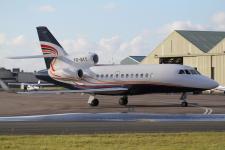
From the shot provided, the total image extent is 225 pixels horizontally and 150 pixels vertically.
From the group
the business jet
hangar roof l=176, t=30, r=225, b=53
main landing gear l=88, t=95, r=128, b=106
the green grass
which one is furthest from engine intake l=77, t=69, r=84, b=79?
hangar roof l=176, t=30, r=225, b=53

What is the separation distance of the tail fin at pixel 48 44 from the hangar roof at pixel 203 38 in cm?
3770

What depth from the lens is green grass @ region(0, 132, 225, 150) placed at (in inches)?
601

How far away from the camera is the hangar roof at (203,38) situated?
8047 centimetres

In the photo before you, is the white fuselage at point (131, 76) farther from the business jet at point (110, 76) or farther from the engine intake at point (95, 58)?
the engine intake at point (95, 58)

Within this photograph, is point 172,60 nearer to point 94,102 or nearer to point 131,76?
point 131,76

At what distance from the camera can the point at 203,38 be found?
8438 cm

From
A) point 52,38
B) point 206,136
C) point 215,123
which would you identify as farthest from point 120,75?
point 206,136

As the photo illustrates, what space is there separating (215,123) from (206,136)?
6.16m

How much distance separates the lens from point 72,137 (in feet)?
58.5

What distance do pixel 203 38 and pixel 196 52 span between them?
6.10 meters

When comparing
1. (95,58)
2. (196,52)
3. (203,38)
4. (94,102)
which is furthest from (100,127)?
(203,38)

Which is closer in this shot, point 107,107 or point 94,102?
point 107,107

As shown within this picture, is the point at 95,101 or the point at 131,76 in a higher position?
the point at 131,76

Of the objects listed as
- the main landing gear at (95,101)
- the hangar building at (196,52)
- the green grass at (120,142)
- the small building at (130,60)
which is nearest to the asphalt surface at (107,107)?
the main landing gear at (95,101)
